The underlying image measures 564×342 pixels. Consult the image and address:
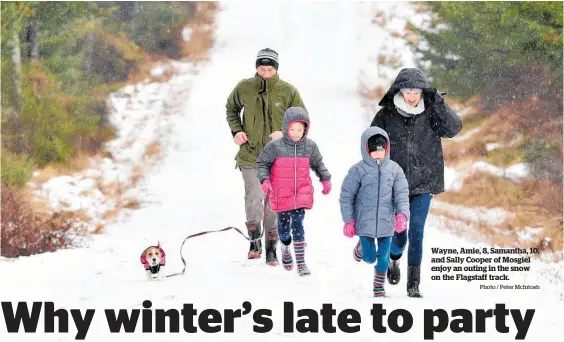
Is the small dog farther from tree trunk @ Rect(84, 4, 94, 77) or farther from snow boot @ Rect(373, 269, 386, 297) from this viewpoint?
tree trunk @ Rect(84, 4, 94, 77)

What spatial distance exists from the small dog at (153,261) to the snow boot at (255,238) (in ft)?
3.73

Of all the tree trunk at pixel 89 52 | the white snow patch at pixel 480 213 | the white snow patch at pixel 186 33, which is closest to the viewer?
the white snow patch at pixel 480 213

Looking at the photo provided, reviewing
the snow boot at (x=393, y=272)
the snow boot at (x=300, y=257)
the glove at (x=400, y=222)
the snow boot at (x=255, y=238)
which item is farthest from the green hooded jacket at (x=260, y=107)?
the glove at (x=400, y=222)

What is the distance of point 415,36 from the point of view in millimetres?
19828

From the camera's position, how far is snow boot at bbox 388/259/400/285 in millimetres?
7453

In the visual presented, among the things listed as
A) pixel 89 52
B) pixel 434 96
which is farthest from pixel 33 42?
pixel 434 96

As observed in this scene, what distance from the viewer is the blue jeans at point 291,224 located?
7.68 metres

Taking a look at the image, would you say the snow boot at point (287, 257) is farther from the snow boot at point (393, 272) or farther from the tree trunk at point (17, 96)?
the tree trunk at point (17, 96)

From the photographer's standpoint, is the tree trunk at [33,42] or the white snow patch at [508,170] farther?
the tree trunk at [33,42]

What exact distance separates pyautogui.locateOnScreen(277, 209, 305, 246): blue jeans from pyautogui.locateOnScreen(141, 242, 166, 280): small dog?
1.30 m

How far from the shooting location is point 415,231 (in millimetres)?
7242

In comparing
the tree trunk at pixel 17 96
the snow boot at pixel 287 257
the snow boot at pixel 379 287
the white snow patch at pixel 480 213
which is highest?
the tree trunk at pixel 17 96

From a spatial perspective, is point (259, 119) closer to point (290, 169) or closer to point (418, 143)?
point (290, 169)

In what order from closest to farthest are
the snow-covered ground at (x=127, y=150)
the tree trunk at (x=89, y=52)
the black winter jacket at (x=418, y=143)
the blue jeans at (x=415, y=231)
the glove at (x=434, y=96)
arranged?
the glove at (x=434, y=96) → the black winter jacket at (x=418, y=143) → the blue jeans at (x=415, y=231) → the snow-covered ground at (x=127, y=150) → the tree trunk at (x=89, y=52)
